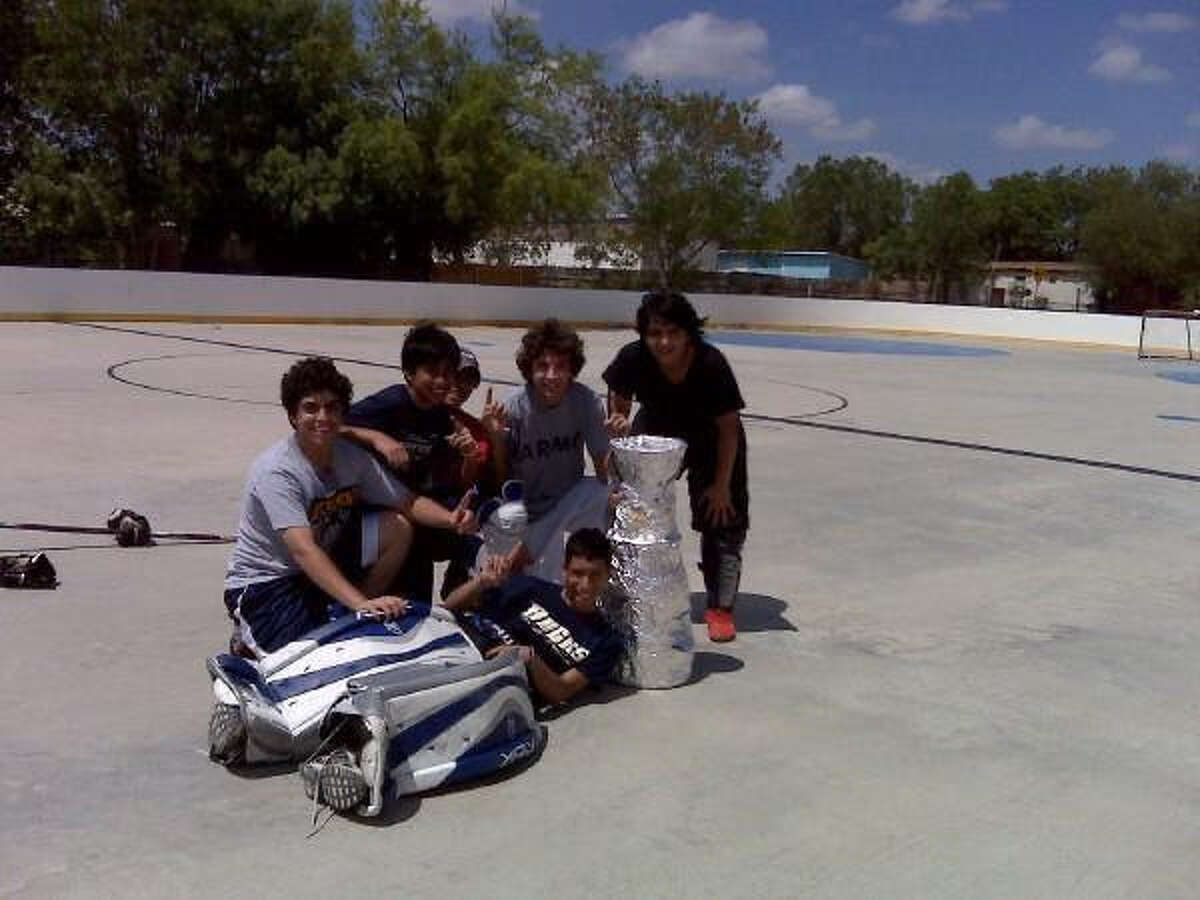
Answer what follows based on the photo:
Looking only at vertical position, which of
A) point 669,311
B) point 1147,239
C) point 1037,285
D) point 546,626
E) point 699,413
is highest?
point 1147,239

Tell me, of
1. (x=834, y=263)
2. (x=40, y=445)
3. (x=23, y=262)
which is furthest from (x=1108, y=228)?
(x=40, y=445)

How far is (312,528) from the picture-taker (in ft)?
12.6

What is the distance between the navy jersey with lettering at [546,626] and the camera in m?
3.99

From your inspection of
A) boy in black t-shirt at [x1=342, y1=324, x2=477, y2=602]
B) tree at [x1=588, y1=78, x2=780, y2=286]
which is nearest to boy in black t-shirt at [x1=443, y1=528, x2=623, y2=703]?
boy in black t-shirt at [x1=342, y1=324, x2=477, y2=602]

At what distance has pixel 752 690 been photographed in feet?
14.4

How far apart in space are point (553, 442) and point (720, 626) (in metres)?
0.99

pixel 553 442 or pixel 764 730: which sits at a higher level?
pixel 553 442

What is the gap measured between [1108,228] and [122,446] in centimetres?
4997

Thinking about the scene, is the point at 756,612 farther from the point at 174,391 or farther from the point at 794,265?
the point at 794,265

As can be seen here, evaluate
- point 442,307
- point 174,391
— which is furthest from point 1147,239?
point 174,391

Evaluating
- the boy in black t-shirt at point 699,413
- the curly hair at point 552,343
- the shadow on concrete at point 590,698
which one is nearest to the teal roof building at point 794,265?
the boy in black t-shirt at point 699,413

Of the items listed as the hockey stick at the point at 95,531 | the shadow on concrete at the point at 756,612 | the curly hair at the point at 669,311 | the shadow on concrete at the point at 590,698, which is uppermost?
the curly hair at the point at 669,311

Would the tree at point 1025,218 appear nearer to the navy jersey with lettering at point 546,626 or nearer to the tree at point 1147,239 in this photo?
the tree at point 1147,239

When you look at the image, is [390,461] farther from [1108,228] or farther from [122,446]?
[1108,228]
